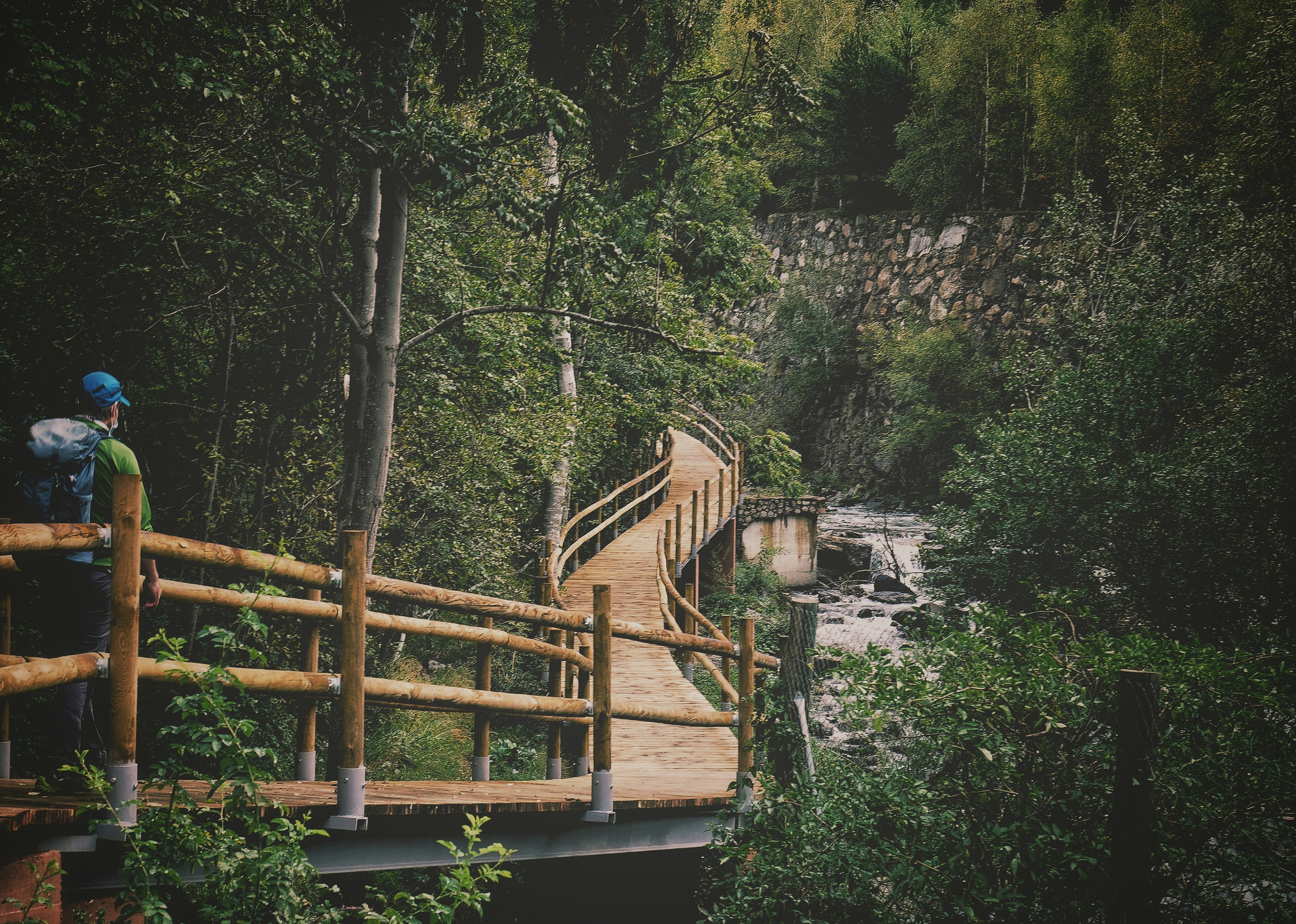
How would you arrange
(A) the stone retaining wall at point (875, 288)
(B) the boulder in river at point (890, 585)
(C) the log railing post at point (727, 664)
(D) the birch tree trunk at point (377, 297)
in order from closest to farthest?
(C) the log railing post at point (727, 664)
(D) the birch tree trunk at point (377, 297)
(B) the boulder in river at point (890, 585)
(A) the stone retaining wall at point (875, 288)

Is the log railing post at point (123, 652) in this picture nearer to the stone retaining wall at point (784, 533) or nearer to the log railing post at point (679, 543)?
the log railing post at point (679, 543)

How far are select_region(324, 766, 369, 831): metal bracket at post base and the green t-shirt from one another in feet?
4.53

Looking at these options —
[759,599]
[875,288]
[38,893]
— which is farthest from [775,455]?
[875,288]

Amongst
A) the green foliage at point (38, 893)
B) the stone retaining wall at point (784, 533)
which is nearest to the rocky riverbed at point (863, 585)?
the stone retaining wall at point (784, 533)

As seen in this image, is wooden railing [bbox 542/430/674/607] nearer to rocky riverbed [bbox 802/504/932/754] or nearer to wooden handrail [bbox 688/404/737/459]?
wooden handrail [bbox 688/404/737/459]

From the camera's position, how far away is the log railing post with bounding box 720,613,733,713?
7.21 meters

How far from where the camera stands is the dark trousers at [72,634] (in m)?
3.35

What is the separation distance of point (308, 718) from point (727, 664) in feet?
16.7

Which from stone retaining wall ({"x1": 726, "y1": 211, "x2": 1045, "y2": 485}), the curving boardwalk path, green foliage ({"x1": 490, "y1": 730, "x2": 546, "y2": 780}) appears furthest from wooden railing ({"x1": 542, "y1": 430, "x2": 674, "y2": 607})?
stone retaining wall ({"x1": 726, "y1": 211, "x2": 1045, "y2": 485})

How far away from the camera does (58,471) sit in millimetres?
3557

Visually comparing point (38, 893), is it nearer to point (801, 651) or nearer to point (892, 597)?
point (801, 651)

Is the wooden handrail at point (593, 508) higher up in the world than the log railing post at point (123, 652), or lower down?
higher up

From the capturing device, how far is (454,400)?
10.1 meters

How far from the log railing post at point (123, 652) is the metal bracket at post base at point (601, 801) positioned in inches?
94.6
